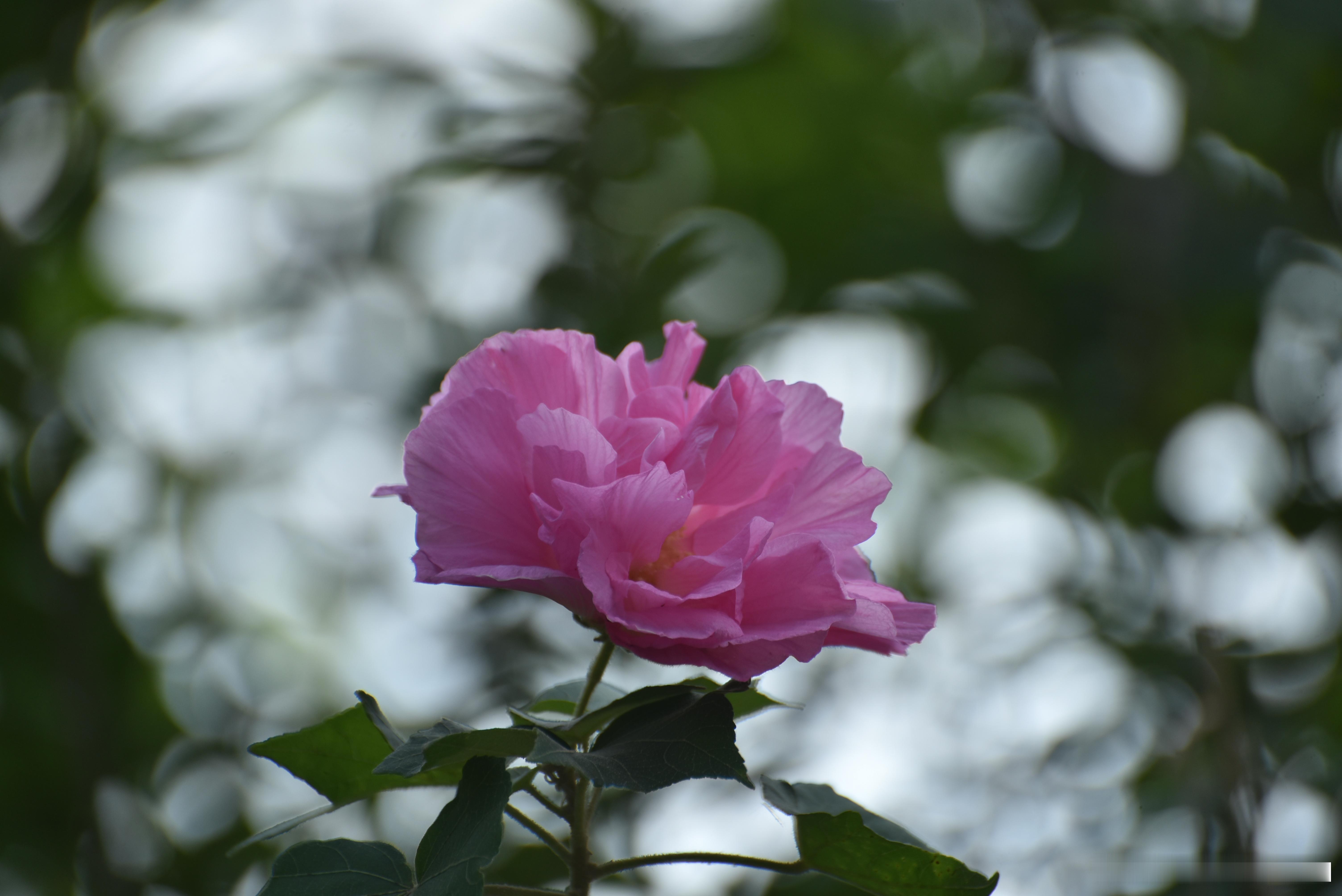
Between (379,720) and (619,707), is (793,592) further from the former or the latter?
(379,720)

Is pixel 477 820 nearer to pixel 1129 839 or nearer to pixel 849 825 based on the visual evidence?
pixel 849 825

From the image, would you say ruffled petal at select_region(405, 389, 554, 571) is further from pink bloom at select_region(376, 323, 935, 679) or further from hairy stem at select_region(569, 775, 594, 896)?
hairy stem at select_region(569, 775, 594, 896)

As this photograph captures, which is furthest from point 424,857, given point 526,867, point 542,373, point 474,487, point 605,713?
point 526,867

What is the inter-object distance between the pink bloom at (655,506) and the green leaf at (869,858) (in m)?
Result: 0.14

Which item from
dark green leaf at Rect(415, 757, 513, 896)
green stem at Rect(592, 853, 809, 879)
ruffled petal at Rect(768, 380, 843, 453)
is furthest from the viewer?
ruffled petal at Rect(768, 380, 843, 453)

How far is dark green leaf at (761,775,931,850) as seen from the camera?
859 mm

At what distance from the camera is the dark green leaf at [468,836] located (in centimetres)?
70

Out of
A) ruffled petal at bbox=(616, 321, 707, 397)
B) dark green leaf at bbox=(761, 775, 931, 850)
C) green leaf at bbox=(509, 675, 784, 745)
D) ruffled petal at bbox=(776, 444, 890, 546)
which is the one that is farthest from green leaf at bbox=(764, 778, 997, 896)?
ruffled petal at bbox=(616, 321, 707, 397)

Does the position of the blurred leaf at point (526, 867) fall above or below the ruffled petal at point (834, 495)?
below

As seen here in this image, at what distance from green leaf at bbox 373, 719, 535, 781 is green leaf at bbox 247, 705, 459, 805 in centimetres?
14

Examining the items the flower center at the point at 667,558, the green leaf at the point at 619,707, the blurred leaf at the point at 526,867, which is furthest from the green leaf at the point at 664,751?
the blurred leaf at the point at 526,867

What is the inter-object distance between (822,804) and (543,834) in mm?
246

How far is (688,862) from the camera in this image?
2.77 ft

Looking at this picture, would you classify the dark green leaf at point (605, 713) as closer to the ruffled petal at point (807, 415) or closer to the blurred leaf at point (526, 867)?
the ruffled petal at point (807, 415)
